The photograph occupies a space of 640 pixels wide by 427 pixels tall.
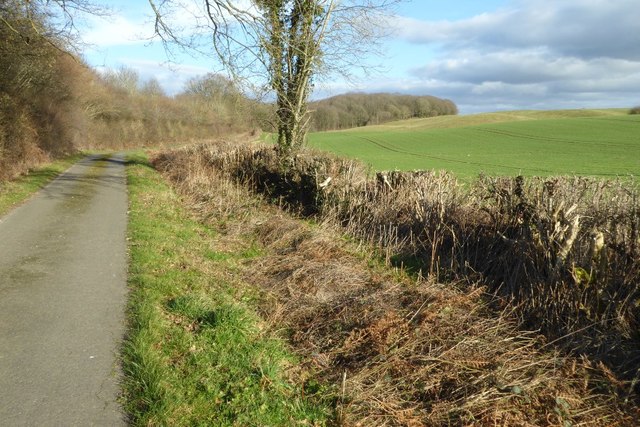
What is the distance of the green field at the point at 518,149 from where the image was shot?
1213 inches

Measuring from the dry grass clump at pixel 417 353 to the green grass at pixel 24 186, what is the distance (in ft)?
27.1

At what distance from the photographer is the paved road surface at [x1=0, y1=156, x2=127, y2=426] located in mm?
3609

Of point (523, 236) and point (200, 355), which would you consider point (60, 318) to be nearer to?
point (200, 355)

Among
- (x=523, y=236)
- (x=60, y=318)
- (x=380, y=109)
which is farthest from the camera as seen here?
(x=380, y=109)

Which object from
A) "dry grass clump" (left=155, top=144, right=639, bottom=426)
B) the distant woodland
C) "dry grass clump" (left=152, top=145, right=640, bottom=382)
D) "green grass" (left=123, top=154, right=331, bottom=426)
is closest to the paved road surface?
"green grass" (left=123, top=154, right=331, bottom=426)

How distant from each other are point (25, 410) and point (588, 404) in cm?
463

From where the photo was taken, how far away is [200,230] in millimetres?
9977

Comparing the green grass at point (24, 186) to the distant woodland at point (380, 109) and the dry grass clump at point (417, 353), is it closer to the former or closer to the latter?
the dry grass clump at point (417, 353)

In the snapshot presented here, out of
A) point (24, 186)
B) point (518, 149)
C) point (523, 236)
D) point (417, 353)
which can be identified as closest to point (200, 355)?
point (417, 353)

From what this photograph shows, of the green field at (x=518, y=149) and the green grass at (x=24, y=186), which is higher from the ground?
the green grass at (x=24, y=186)

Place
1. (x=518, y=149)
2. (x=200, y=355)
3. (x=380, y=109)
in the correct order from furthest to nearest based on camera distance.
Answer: (x=380, y=109) → (x=518, y=149) → (x=200, y=355)

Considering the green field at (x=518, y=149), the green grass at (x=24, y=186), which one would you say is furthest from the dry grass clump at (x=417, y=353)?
the green field at (x=518, y=149)

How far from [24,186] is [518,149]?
4359cm

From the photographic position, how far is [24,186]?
1483 centimetres
